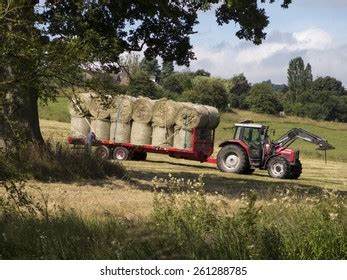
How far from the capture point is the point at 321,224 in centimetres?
596

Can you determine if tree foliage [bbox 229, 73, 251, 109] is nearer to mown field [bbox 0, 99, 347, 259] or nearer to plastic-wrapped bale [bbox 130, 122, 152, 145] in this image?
plastic-wrapped bale [bbox 130, 122, 152, 145]

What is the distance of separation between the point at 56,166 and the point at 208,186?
13.5ft

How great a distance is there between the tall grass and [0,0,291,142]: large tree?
126cm

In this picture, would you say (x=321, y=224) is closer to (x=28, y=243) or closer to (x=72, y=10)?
(x=28, y=243)

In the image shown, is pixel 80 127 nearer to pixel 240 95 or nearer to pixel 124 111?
pixel 124 111

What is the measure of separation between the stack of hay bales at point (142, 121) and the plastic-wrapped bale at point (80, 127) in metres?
2.34

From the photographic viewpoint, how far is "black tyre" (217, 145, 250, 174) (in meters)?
24.3

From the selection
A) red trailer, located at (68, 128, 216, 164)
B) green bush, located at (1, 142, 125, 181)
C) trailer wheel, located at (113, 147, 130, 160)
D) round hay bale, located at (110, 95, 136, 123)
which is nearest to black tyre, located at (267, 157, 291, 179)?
red trailer, located at (68, 128, 216, 164)

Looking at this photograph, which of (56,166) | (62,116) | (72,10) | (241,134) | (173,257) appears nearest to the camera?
(173,257)

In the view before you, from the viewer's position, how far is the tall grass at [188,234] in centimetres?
551

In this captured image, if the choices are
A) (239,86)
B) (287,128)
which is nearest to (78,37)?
(287,128)

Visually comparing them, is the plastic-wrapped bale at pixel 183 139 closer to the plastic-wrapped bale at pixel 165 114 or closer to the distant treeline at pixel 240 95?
the plastic-wrapped bale at pixel 165 114

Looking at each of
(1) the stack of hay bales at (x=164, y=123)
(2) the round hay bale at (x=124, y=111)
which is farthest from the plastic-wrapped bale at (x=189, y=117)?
(2) the round hay bale at (x=124, y=111)

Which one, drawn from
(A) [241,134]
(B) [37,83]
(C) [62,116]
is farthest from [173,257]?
(C) [62,116]
